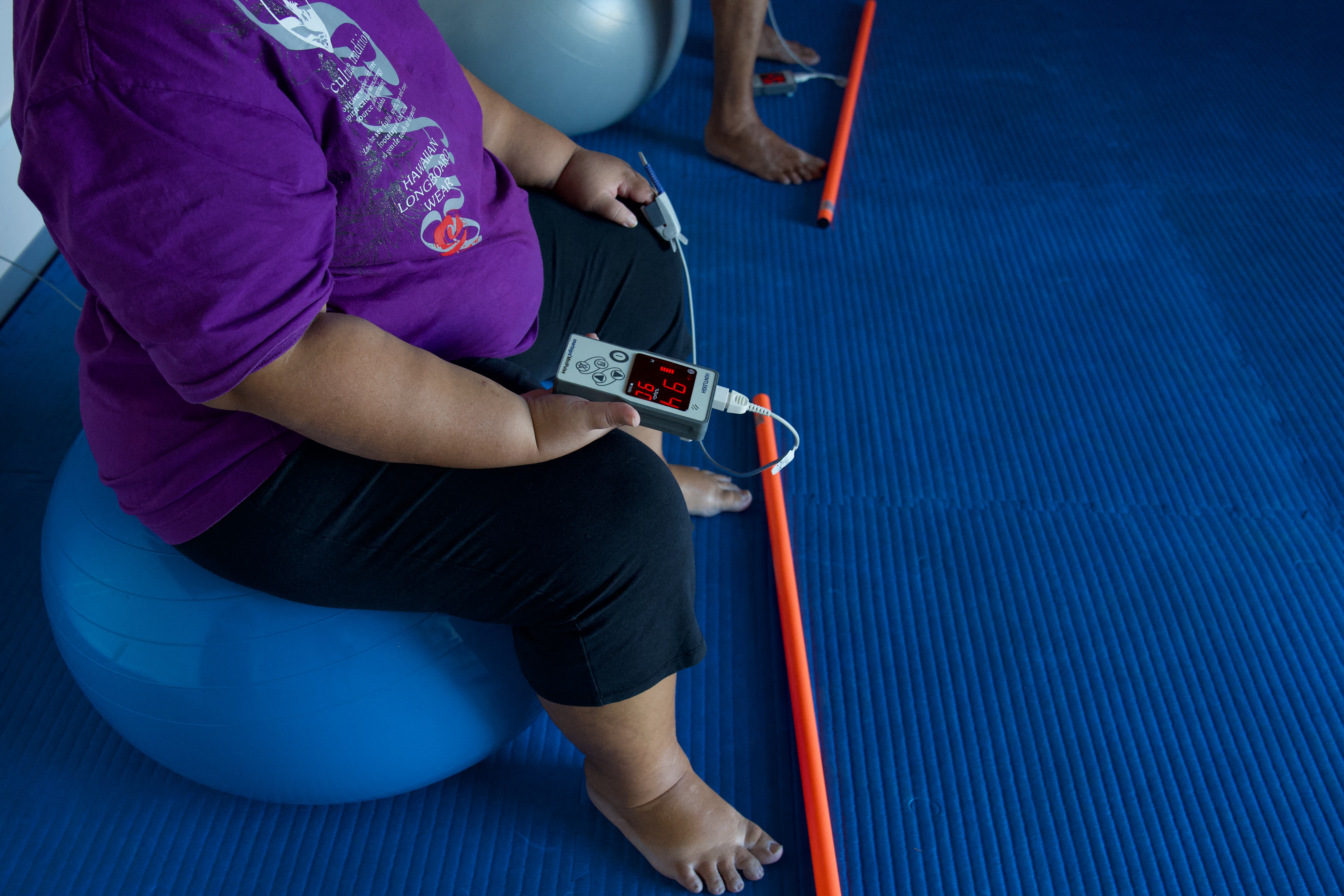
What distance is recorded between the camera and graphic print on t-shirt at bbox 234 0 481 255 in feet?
1.98

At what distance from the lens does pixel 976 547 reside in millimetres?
1198

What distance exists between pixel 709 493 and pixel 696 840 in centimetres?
49

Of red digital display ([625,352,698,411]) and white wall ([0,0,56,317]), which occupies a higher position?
red digital display ([625,352,698,411])

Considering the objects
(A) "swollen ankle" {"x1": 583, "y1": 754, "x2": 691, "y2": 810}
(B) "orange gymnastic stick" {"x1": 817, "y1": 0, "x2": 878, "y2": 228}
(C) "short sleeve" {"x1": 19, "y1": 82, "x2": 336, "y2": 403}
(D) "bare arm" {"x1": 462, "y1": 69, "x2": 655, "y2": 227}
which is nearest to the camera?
(C) "short sleeve" {"x1": 19, "y1": 82, "x2": 336, "y2": 403}

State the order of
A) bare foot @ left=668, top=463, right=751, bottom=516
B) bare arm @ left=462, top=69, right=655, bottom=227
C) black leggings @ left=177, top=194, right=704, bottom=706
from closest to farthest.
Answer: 1. black leggings @ left=177, top=194, right=704, bottom=706
2. bare arm @ left=462, top=69, right=655, bottom=227
3. bare foot @ left=668, top=463, right=751, bottom=516

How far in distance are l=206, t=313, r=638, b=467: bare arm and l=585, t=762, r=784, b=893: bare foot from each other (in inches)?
16.5

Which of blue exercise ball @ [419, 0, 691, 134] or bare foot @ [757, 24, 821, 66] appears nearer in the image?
blue exercise ball @ [419, 0, 691, 134]

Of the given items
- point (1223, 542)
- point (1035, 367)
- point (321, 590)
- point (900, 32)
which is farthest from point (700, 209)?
point (321, 590)

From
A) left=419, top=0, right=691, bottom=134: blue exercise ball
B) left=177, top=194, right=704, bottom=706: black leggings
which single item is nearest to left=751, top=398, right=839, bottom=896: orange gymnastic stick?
left=177, top=194, right=704, bottom=706: black leggings

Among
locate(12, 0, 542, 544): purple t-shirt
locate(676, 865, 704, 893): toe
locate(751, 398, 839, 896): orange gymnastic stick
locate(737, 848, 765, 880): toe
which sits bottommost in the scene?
locate(676, 865, 704, 893): toe

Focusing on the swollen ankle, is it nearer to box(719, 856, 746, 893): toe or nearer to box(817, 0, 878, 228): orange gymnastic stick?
box(719, 856, 746, 893): toe

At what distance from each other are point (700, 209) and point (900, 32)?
979 millimetres

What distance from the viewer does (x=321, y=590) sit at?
719 mm

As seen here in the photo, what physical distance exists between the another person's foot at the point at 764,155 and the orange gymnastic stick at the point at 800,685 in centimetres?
73
